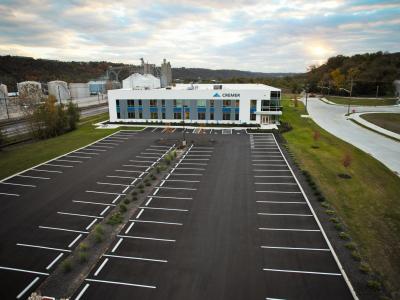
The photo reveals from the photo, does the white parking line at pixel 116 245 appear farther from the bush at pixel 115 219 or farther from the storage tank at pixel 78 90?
the storage tank at pixel 78 90

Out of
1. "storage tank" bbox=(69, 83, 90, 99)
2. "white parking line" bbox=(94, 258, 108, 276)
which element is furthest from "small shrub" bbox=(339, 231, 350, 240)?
"storage tank" bbox=(69, 83, 90, 99)

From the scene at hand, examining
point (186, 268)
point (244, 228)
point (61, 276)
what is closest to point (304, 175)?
point (244, 228)

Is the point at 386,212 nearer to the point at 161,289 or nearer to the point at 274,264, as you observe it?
the point at 274,264

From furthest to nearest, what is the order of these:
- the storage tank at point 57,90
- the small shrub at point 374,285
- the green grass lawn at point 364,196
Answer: the storage tank at point 57,90 < the green grass lawn at point 364,196 < the small shrub at point 374,285

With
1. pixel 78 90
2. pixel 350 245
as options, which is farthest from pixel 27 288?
pixel 78 90

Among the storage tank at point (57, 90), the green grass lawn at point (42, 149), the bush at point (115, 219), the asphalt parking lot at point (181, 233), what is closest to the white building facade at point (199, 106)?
the green grass lawn at point (42, 149)

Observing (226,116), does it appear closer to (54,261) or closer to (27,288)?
(54,261)
